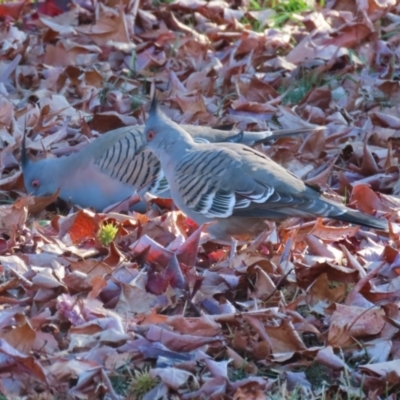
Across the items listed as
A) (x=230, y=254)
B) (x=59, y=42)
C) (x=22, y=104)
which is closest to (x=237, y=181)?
(x=230, y=254)

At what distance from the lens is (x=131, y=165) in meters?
5.32

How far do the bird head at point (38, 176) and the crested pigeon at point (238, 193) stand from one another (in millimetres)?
937

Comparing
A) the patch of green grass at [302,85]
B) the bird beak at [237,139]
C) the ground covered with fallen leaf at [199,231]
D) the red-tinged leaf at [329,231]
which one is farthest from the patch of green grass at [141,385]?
the patch of green grass at [302,85]

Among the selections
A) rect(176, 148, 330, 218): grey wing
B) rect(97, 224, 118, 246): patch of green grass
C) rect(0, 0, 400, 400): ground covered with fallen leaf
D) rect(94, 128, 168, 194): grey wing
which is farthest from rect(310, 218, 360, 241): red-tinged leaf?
rect(94, 128, 168, 194): grey wing

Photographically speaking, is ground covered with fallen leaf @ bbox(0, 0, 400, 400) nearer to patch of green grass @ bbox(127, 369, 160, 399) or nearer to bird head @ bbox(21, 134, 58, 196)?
patch of green grass @ bbox(127, 369, 160, 399)

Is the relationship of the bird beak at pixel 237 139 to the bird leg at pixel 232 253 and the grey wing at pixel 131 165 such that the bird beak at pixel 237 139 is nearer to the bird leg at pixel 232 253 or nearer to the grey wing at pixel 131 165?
the grey wing at pixel 131 165

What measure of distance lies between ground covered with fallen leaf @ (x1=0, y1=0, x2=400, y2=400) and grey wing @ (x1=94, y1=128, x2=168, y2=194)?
0.74ft

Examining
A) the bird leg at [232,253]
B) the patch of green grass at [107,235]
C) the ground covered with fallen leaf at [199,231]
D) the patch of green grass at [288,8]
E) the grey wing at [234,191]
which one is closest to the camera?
the ground covered with fallen leaf at [199,231]

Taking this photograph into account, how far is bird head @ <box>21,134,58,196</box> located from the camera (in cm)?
532

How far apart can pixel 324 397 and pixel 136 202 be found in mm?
2254

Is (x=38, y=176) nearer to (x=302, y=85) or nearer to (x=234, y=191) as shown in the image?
(x=234, y=191)

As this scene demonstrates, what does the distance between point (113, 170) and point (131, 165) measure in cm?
11

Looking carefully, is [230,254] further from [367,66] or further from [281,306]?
[367,66]

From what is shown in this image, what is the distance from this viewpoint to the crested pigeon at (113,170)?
5.26 meters
